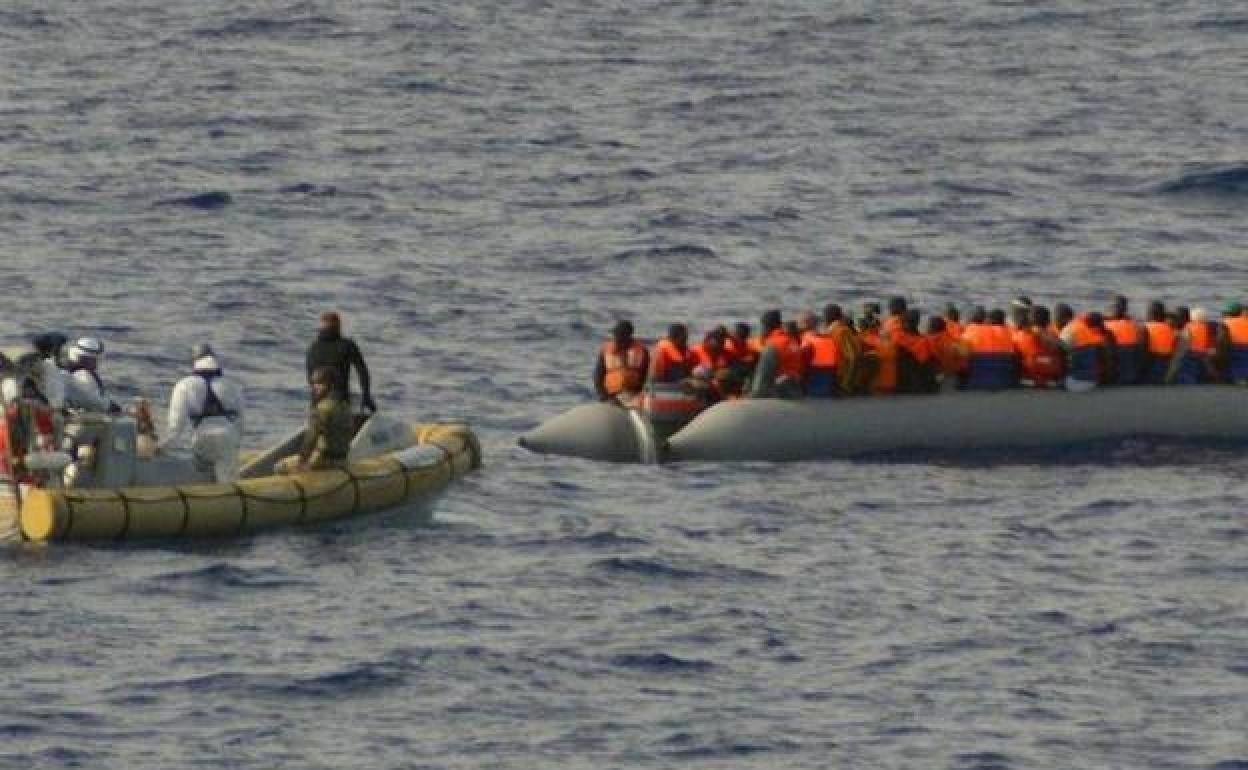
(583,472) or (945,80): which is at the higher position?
(945,80)

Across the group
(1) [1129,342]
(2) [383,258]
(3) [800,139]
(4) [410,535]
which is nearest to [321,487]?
(4) [410,535]

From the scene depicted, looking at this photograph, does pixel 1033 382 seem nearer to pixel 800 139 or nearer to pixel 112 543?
pixel 112 543

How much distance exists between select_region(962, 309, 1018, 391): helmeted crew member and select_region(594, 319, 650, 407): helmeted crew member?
3.94 m

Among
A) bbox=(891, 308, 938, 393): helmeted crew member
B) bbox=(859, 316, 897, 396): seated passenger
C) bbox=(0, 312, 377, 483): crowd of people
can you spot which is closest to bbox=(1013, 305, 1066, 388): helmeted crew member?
bbox=(891, 308, 938, 393): helmeted crew member

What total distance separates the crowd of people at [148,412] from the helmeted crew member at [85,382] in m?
0.01

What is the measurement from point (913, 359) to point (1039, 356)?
171 cm

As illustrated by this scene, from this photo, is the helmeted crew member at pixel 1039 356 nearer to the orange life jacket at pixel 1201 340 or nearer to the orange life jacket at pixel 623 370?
the orange life jacket at pixel 1201 340

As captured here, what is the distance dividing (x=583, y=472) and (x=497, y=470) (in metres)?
1.01

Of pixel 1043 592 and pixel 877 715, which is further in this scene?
pixel 1043 592

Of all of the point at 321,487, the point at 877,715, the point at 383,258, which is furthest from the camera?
the point at 383,258

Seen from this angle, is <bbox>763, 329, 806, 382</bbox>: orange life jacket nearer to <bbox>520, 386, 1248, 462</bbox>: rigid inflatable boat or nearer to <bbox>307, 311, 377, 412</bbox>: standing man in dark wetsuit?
<bbox>520, 386, 1248, 462</bbox>: rigid inflatable boat

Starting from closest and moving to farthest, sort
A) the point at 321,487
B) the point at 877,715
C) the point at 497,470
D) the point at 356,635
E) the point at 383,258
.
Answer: the point at 877,715 < the point at 356,635 < the point at 321,487 < the point at 497,470 < the point at 383,258

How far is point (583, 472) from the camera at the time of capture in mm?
47438

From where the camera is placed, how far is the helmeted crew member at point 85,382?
1651 inches
